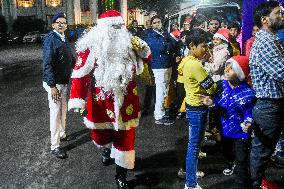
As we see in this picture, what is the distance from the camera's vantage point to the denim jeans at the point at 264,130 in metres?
3.62

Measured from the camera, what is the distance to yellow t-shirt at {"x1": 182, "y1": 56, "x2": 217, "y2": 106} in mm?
3631

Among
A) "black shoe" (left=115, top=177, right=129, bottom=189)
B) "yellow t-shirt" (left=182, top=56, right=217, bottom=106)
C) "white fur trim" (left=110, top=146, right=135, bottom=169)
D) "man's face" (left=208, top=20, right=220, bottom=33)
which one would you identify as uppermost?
"man's face" (left=208, top=20, right=220, bottom=33)

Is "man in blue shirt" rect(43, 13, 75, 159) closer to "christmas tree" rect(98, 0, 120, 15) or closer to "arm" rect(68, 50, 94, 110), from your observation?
"arm" rect(68, 50, 94, 110)

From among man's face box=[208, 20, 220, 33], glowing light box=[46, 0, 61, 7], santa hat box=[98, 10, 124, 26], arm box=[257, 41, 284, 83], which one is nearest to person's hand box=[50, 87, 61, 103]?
santa hat box=[98, 10, 124, 26]

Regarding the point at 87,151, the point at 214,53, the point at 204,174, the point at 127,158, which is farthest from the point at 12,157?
the point at 214,53

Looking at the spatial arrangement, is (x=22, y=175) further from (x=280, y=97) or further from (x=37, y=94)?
(x=37, y=94)

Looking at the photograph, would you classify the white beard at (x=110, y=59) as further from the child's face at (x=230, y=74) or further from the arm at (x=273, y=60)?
the arm at (x=273, y=60)

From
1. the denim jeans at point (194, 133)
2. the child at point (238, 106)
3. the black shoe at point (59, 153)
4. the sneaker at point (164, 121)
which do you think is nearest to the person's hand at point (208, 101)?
the child at point (238, 106)

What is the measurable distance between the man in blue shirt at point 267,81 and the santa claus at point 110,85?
1498 mm

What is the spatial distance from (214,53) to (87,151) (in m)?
2.65

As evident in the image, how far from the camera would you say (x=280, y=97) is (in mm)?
3578

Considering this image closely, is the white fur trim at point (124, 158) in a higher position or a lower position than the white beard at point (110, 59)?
lower

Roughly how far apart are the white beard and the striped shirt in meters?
1.51

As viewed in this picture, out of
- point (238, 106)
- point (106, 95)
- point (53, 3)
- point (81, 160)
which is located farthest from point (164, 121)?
point (53, 3)
